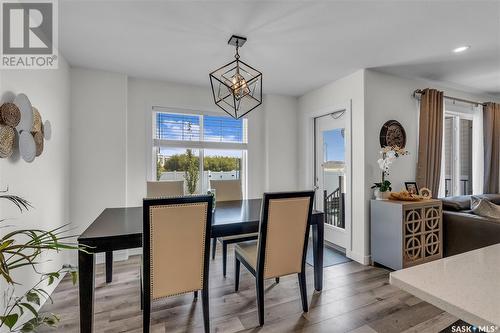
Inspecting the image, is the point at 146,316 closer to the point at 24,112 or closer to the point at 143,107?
the point at 24,112

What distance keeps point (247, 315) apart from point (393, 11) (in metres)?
2.76

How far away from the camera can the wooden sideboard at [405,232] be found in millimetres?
2732

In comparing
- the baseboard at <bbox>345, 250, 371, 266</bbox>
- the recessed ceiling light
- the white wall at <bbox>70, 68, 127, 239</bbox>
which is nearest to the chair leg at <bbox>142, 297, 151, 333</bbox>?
the white wall at <bbox>70, 68, 127, 239</bbox>

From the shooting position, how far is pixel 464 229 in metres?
2.82

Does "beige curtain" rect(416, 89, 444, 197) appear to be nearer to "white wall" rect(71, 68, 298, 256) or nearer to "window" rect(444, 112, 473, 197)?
"window" rect(444, 112, 473, 197)

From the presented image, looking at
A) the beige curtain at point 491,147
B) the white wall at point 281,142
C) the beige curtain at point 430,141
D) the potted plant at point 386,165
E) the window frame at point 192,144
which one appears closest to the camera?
the potted plant at point 386,165

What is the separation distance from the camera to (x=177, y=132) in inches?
150

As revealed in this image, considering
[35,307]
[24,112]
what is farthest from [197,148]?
[35,307]

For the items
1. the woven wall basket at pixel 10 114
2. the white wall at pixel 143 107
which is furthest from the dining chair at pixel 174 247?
the white wall at pixel 143 107

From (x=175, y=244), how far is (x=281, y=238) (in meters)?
0.83

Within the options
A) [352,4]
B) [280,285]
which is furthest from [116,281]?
[352,4]

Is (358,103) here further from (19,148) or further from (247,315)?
(19,148)
